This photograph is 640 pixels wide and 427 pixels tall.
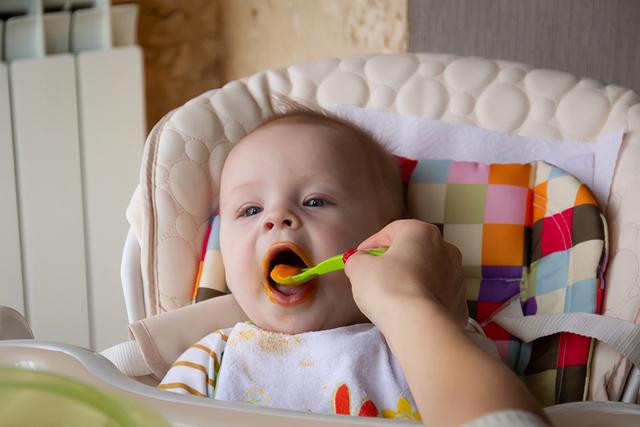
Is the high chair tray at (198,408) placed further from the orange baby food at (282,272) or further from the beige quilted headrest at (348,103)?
the beige quilted headrest at (348,103)

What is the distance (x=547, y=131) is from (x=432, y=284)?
74cm

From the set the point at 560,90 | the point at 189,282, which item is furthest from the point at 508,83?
the point at 189,282

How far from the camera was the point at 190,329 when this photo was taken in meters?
1.19

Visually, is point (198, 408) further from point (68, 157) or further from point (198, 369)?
point (68, 157)

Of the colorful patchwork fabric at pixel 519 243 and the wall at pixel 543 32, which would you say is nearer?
the colorful patchwork fabric at pixel 519 243

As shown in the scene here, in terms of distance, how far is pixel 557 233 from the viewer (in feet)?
3.99

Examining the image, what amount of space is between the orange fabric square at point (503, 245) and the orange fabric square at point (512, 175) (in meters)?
0.06

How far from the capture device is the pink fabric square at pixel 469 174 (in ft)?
4.20

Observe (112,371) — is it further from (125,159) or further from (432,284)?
(125,159)

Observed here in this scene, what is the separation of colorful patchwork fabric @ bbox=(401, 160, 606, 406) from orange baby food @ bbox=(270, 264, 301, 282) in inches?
10.7

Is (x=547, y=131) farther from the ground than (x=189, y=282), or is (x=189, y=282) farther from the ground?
(x=547, y=131)

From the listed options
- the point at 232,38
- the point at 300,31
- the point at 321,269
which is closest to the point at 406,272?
the point at 321,269

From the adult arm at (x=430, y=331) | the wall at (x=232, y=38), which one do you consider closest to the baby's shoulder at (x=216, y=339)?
Answer: the adult arm at (x=430, y=331)

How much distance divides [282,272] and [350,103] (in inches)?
15.5
